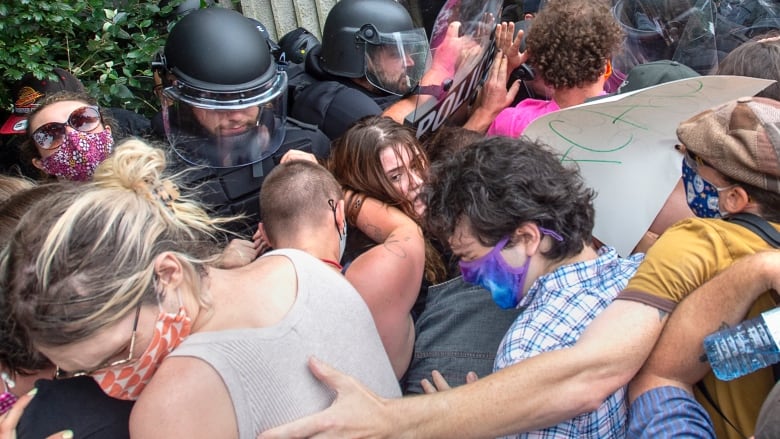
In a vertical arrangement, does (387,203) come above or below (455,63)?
below

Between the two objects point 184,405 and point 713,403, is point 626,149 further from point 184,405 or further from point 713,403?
point 184,405

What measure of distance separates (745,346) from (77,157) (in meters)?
2.69

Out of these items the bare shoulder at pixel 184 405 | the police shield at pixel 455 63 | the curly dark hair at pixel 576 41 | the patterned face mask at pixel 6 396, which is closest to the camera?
the bare shoulder at pixel 184 405

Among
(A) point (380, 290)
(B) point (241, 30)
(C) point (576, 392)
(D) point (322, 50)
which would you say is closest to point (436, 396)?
(C) point (576, 392)

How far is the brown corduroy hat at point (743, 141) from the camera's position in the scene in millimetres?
1469

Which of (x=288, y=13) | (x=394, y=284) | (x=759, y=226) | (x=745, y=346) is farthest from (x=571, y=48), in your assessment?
(x=288, y=13)

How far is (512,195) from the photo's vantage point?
5.86 feet

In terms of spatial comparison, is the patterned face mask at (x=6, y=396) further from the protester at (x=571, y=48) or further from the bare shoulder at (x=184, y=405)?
the protester at (x=571, y=48)

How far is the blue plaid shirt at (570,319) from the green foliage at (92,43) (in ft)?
9.07

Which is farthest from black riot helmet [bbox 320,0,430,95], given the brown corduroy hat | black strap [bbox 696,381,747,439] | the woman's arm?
black strap [bbox 696,381,747,439]

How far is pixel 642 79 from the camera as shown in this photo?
2.69 metres

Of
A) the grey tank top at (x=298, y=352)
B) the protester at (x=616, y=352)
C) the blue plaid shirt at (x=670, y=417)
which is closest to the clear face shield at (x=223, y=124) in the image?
the grey tank top at (x=298, y=352)

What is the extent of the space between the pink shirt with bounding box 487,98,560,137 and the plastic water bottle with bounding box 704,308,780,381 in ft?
5.43

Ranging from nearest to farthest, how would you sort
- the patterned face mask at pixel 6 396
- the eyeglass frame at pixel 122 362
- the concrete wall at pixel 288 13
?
the eyeglass frame at pixel 122 362
the patterned face mask at pixel 6 396
the concrete wall at pixel 288 13
